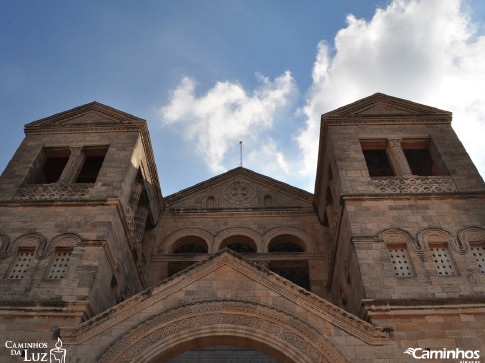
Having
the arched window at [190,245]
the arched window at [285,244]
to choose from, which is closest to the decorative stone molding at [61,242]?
the arched window at [190,245]

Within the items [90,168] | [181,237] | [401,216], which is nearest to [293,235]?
[181,237]

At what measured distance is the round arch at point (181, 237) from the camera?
19.3 metres

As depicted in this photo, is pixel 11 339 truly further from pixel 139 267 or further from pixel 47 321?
pixel 139 267

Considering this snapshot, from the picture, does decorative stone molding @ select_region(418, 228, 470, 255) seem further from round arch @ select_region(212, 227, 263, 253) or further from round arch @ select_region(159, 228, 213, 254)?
round arch @ select_region(159, 228, 213, 254)

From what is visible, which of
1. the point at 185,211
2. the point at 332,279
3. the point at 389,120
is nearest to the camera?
the point at 332,279

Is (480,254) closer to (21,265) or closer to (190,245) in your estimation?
(190,245)

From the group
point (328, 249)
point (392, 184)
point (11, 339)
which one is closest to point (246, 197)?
point (328, 249)

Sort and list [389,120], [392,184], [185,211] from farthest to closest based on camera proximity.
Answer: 1. [185,211]
2. [389,120]
3. [392,184]

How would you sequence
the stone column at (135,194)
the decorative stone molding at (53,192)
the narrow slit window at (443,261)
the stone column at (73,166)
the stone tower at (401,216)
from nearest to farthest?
the stone tower at (401,216) → the narrow slit window at (443,261) → the decorative stone molding at (53,192) → the stone column at (73,166) → the stone column at (135,194)

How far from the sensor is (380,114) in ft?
61.0

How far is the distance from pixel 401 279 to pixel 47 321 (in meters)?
9.36

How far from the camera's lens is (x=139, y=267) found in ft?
58.0

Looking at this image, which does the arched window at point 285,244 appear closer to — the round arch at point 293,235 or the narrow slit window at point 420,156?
the round arch at point 293,235
